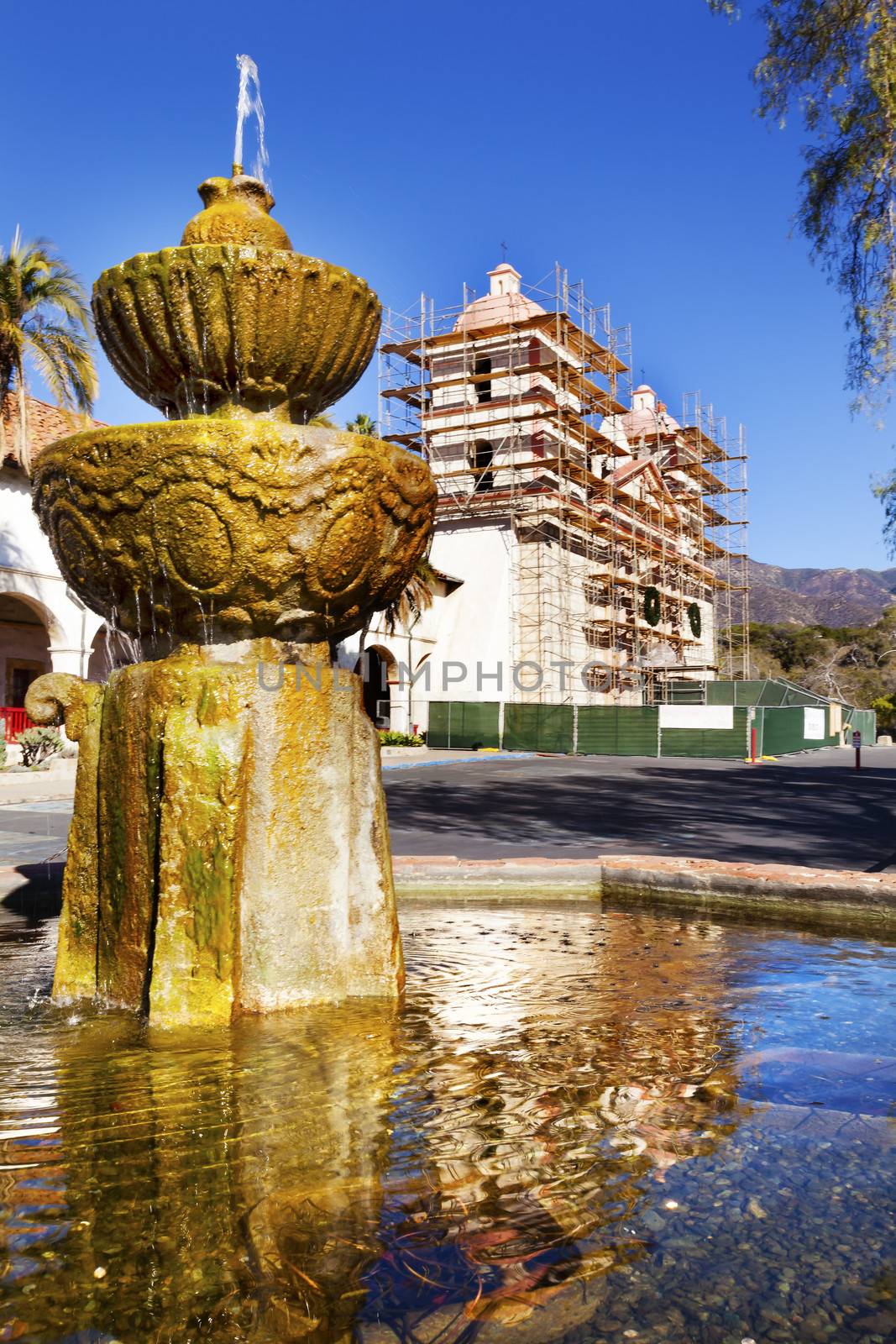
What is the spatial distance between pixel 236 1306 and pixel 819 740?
38922 millimetres

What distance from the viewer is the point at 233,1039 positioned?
2842 mm

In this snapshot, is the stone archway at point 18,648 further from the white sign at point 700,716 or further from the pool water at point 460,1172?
the pool water at point 460,1172

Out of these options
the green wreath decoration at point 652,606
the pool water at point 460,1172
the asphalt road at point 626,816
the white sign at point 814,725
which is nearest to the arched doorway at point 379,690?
the asphalt road at point 626,816

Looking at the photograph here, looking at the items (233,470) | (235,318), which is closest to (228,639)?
(233,470)

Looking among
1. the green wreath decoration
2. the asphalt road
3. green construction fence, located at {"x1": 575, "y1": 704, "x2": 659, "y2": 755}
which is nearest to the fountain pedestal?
the asphalt road

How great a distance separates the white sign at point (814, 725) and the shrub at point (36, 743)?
25.9 m

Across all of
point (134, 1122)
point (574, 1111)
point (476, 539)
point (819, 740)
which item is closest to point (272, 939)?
point (134, 1122)

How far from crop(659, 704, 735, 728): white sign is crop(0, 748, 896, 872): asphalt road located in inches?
354

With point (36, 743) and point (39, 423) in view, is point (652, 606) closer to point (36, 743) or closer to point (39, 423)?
point (39, 423)

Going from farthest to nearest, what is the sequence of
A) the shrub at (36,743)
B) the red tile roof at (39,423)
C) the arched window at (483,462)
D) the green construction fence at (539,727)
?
the arched window at (483,462) → the green construction fence at (539,727) → the red tile roof at (39,423) → the shrub at (36,743)

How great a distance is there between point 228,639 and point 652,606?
39.3m

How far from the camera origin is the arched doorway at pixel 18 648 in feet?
76.2

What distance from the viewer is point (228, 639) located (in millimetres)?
3348

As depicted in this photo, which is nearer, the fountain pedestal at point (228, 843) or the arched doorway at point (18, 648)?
the fountain pedestal at point (228, 843)
